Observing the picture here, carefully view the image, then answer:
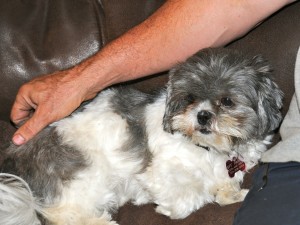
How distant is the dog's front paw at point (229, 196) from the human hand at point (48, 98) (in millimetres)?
760

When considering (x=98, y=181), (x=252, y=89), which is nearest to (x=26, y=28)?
(x=98, y=181)

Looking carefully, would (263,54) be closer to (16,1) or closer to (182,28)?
(182,28)

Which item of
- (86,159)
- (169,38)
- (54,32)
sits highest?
(54,32)

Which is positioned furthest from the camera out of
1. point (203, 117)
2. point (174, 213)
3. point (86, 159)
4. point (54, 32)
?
point (54, 32)

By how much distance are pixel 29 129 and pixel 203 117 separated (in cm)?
79

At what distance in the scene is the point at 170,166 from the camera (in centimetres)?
236

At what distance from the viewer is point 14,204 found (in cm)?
214

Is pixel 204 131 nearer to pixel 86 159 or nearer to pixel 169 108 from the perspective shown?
pixel 169 108

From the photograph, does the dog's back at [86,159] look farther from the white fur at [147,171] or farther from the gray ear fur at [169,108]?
the gray ear fur at [169,108]

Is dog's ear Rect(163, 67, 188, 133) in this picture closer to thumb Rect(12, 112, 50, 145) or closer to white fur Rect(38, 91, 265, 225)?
white fur Rect(38, 91, 265, 225)

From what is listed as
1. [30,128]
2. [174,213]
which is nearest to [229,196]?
[174,213]

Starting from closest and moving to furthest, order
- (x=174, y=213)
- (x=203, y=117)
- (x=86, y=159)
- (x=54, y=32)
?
(x=203, y=117)
(x=174, y=213)
(x=86, y=159)
(x=54, y=32)

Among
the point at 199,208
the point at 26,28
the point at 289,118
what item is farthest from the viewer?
the point at 26,28

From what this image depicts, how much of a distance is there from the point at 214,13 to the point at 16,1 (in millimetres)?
1008
